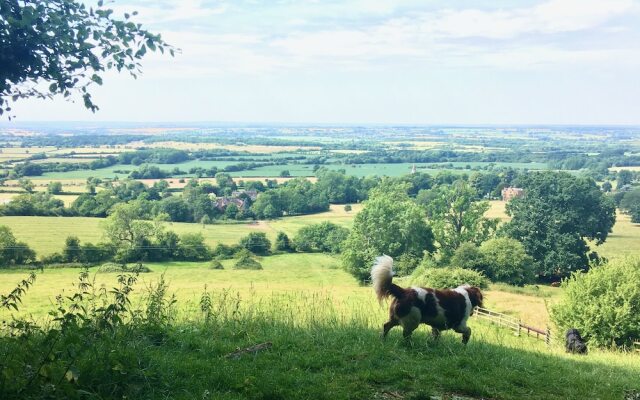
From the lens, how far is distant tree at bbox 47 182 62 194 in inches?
2697

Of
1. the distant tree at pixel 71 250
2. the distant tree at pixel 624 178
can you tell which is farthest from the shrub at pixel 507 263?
the distant tree at pixel 624 178

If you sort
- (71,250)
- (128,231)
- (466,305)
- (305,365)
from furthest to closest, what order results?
1. (128,231)
2. (71,250)
3. (466,305)
4. (305,365)

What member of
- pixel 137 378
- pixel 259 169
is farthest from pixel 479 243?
pixel 259 169

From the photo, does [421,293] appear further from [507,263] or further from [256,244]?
[256,244]

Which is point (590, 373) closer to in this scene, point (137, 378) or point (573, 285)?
point (137, 378)

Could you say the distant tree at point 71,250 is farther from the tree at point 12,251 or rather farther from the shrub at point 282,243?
the shrub at point 282,243

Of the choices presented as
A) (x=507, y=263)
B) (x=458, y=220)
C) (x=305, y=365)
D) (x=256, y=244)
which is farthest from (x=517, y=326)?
(x=256, y=244)

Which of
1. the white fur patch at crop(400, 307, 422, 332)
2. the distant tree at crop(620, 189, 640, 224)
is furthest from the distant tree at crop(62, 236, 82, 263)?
the distant tree at crop(620, 189, 640, 224)

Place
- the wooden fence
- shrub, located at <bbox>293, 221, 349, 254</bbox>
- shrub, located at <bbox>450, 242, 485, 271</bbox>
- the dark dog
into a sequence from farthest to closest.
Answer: shrub, located at <bbox>293, 221, 349, 254</bbox> → shrub, located at <bbox>450, 242, 485, 271</bbox> → the wooden fence → the dark dog

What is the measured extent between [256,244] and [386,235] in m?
16.2

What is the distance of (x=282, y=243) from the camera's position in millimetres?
64750

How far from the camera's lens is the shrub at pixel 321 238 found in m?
65.6

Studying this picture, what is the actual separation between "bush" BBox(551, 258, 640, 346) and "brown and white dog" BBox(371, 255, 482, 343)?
14.1 m

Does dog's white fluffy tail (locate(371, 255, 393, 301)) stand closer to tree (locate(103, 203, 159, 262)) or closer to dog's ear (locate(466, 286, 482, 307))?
dog's ear (locate(466, 286, 482, 307))
